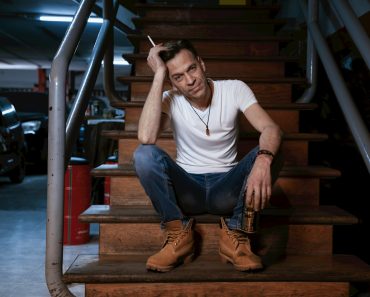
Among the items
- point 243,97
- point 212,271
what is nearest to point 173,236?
point 212,271

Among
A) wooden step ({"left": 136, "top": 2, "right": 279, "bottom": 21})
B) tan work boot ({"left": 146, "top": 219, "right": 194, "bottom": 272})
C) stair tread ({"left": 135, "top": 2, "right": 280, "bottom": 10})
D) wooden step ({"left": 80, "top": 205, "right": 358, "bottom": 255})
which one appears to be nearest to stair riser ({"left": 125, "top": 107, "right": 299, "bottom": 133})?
wooden step ({"left": 80, "top": 205, "right": 358, "bottom": 255})

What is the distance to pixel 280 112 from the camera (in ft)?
8.55

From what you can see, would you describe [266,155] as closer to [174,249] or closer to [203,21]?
[174,249]

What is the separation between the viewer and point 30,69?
16.1 meters

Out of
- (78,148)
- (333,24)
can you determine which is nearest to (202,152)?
(333,24)

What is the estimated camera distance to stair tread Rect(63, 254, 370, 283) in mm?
1681

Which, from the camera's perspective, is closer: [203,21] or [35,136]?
[203,21]

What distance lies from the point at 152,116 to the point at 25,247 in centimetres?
153

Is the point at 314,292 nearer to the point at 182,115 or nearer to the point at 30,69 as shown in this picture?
the point at 182,115

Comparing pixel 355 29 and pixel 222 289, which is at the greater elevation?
pixel 355 29

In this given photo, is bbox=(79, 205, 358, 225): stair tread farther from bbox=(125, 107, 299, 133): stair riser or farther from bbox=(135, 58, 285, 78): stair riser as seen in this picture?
bbox=(135, 58, 285, 78): stair riser

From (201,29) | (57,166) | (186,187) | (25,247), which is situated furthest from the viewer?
(201,29)

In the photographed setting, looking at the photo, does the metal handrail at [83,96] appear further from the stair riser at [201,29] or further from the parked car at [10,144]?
the parked car at [10,144]

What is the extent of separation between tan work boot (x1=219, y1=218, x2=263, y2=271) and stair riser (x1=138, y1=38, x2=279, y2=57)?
1745mm
